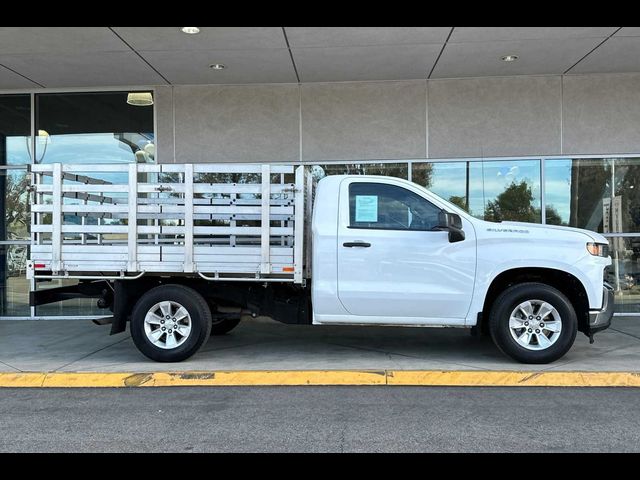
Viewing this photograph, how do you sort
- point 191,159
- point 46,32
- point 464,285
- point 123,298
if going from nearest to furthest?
1. point 464,285
2. point 123,298
3. point 46,32
4. point 191,159

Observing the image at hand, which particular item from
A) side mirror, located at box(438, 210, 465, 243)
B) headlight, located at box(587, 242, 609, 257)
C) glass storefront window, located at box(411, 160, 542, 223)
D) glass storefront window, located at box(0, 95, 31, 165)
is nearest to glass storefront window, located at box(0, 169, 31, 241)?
glass storefront window, located at box(0, 95, 31, 165)

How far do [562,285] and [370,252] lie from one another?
2.26 metres

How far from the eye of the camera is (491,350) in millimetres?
6781

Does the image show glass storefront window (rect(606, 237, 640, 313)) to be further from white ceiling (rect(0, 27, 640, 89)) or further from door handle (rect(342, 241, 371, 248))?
door handle (rect(342, 241, 371, 248))

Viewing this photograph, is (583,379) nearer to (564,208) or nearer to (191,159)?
(564,208)

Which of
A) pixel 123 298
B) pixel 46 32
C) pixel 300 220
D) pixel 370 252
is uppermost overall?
pixel 46 32

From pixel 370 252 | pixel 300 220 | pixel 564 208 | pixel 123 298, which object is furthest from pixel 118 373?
pixel 564 208

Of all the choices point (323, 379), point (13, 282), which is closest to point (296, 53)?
point (323, 379)

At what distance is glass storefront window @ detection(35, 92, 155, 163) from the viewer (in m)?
9.95

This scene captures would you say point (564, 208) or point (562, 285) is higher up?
point (564, 208)

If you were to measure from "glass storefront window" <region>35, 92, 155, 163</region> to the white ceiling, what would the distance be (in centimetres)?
38

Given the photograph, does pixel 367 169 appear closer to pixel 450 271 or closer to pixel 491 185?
pixel 491 185

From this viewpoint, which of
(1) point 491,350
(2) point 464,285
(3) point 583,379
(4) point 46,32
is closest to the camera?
(3) point 583,379

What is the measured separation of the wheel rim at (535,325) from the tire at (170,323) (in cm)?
346
